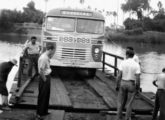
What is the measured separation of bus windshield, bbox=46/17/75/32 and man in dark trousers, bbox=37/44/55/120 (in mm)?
6460

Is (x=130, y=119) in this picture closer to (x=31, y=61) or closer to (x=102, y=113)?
(x=102, y=113)

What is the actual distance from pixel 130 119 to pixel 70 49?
268 inches

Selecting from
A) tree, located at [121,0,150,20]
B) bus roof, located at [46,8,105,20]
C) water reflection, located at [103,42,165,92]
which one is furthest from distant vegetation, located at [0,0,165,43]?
bus roof, located at [46,8,105,20]

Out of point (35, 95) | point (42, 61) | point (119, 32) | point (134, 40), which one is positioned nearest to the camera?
point (42, 61)

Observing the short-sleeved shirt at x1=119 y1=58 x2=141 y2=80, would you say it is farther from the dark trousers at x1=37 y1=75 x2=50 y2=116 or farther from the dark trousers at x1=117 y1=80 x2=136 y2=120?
the dark trousers at x1=37 y1=75 x2=50 y2=116

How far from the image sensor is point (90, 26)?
1560 centimetres

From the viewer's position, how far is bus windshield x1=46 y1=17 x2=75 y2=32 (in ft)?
50.0

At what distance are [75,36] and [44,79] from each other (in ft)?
22.0

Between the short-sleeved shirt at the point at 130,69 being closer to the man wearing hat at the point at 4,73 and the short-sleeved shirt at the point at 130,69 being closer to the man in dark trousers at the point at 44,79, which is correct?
the man in dark trousers at the point at 44,79

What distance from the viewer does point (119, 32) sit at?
315 ft

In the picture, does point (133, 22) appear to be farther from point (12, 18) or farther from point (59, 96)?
point (59, 96)

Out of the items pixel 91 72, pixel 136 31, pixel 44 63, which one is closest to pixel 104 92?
pixel 91 72

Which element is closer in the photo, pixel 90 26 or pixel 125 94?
pixel 125 94

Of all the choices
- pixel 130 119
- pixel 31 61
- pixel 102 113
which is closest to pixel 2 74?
pixel 102 113
